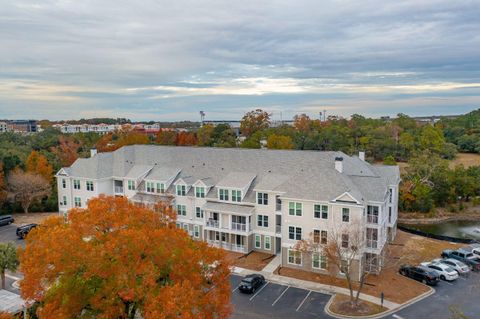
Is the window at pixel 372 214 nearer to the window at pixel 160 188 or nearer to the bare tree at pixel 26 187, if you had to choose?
the window at pixel 160 188

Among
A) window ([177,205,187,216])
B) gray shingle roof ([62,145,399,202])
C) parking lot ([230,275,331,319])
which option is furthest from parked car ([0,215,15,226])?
parking lot ([230,275,331,319])

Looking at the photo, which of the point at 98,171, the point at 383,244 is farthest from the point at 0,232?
the point at 383,244

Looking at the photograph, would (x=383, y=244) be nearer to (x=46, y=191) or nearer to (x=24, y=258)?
(x=24, y=258)

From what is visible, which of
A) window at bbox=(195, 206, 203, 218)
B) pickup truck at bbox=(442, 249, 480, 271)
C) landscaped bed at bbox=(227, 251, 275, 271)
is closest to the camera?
pickup truck at bbox=(442, 249, 480, 271)

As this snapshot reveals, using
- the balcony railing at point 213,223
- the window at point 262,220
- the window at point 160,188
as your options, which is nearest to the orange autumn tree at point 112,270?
the window at point 262,220

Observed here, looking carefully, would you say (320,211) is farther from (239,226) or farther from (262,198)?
(239,226)

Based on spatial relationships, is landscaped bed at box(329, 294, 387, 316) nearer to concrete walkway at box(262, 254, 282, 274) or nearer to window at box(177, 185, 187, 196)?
concrete walkway at box(262, 254, 282, 274)

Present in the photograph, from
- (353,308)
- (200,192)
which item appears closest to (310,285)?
(353,308)
